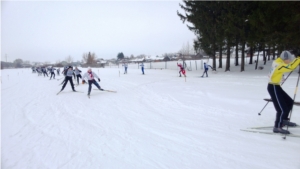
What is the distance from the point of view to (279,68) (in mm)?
4371

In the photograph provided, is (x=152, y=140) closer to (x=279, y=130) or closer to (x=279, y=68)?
(x=279, y=130)

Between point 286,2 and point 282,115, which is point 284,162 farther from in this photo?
Answer: point 286,2

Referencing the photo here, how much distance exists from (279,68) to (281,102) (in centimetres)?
88

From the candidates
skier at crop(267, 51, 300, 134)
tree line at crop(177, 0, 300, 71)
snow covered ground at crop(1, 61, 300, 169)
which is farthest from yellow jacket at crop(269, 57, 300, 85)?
tree line at crop(177, 0, 300, 71)

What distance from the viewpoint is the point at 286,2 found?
13.8 meters

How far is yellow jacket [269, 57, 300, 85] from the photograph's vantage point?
165 inches

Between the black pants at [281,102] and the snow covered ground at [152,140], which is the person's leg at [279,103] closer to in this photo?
the black pants at [281,102]

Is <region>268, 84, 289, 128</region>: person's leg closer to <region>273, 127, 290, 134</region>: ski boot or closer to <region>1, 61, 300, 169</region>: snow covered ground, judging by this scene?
<region>273, 127, 290, 134</region>: ski boot

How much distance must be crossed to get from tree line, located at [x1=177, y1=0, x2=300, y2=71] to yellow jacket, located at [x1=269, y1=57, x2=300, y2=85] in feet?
40.2

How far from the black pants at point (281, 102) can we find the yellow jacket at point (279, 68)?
0.61 ft

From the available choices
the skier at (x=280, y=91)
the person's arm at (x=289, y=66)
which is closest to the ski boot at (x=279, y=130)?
the skier at (x=280, y=91)

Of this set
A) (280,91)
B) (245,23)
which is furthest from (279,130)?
(245,23)

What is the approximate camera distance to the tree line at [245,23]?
1461cm

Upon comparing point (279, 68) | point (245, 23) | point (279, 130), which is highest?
point (245, 23)
